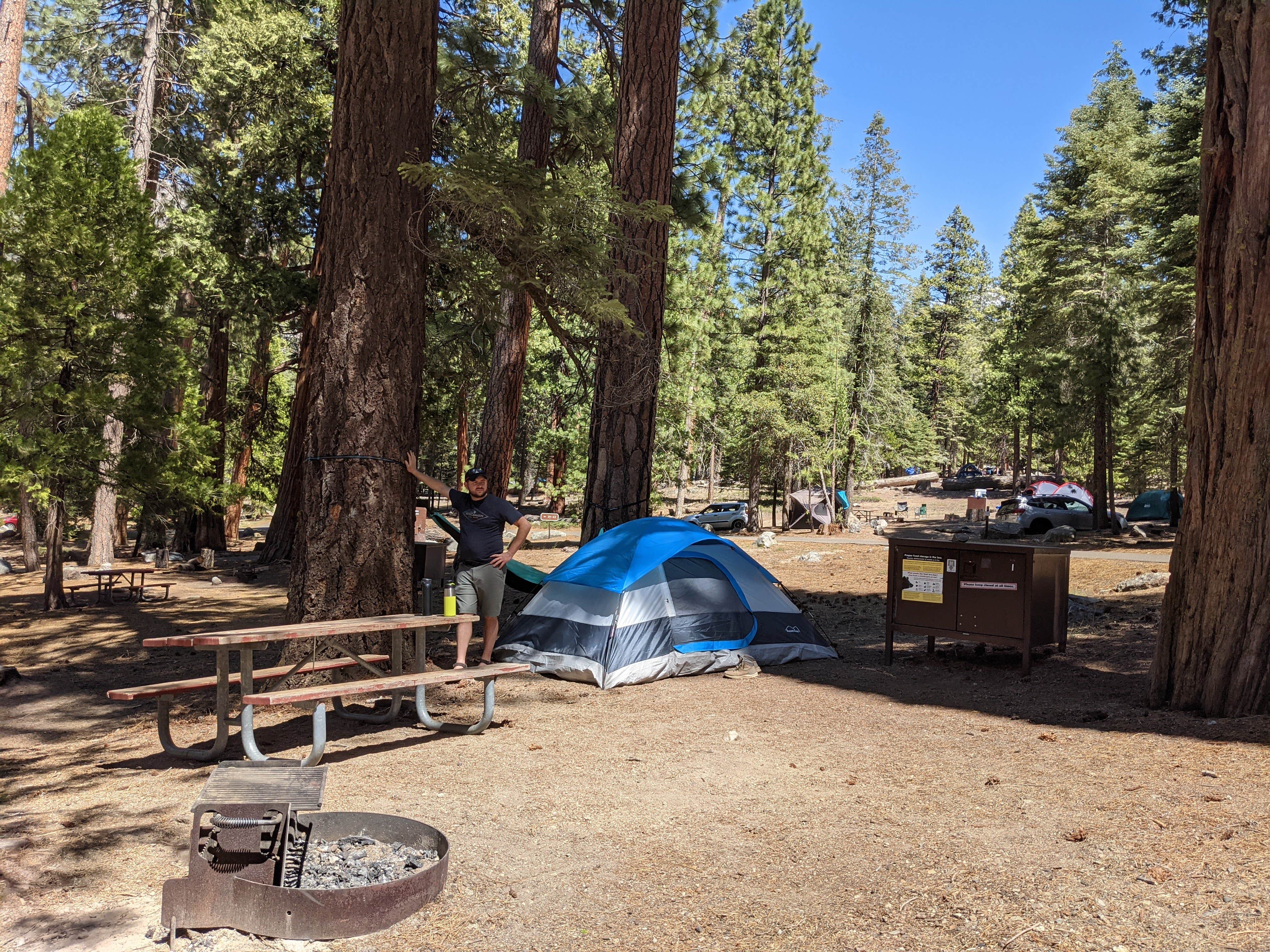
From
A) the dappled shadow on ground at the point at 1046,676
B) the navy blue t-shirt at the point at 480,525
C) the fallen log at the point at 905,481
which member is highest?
the fallen log at the point at 905,481

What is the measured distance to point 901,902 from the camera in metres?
3.74

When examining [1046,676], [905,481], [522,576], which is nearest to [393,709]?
[522,576]

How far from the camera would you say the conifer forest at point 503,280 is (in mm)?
7449

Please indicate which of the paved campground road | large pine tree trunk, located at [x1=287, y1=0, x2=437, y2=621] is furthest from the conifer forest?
the paved campground road

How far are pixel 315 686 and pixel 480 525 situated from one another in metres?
1.86

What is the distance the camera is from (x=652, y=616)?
878 cm

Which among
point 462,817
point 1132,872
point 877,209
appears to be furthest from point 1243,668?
point 877,209

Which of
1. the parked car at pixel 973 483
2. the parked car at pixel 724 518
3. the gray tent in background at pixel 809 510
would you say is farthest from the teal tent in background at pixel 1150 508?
the parked car at pixel 973 483

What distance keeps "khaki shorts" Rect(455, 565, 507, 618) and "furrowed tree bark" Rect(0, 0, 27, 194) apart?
1113 cm

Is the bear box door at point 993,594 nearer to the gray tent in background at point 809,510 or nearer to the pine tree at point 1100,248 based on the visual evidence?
the pine tree at point 1100,248

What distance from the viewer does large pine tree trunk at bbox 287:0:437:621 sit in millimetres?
7359

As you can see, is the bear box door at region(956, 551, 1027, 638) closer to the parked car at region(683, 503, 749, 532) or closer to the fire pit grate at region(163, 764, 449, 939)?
the fire pit grate at region(163, 764, 449, 939)

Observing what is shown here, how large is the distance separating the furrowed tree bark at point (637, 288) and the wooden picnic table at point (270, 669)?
3962 millimetres

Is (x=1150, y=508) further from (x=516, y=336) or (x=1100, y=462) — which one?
(x=516, y=336)
